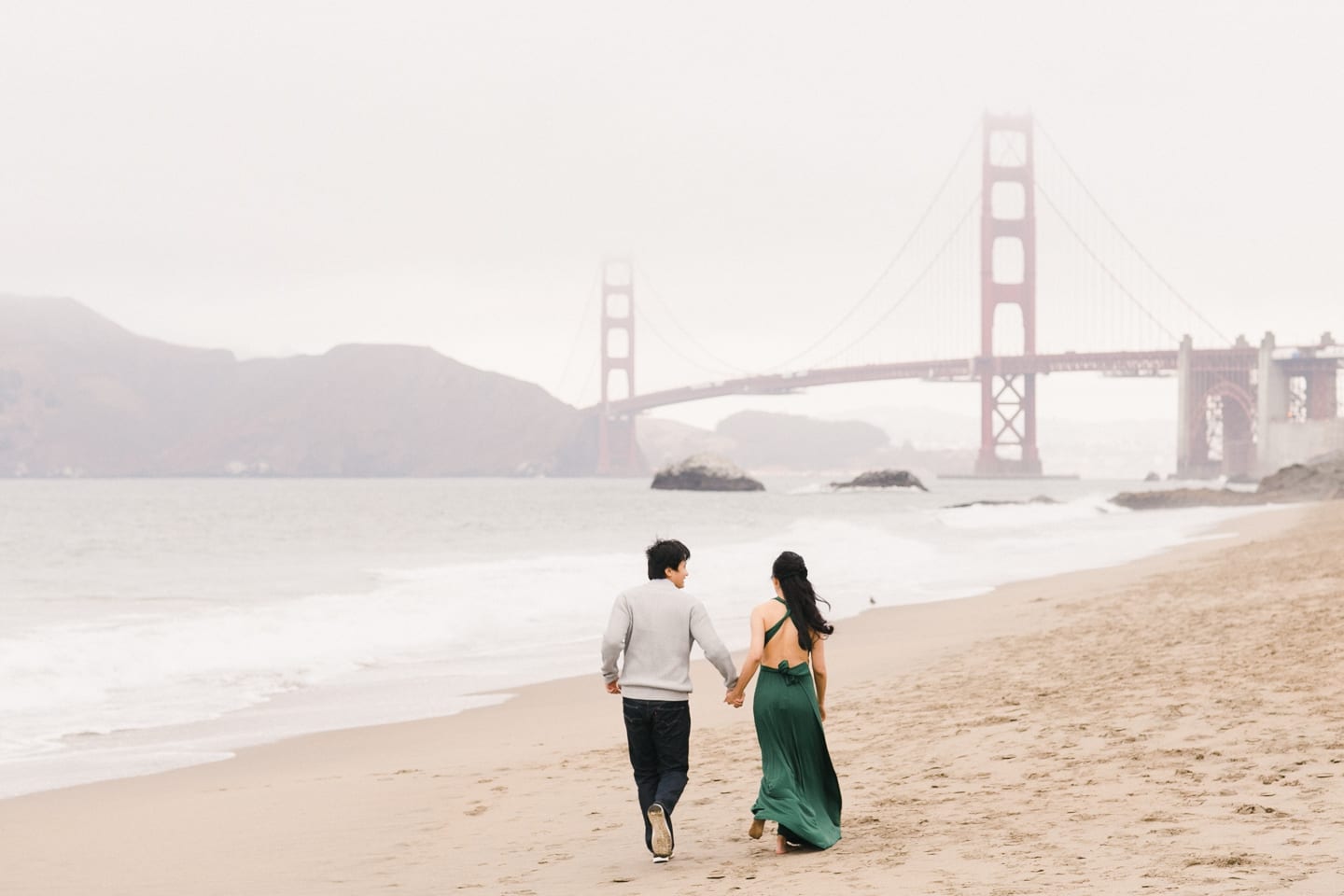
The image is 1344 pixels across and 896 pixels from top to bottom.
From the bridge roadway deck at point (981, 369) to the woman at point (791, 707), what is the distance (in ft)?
212

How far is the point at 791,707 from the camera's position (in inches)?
185

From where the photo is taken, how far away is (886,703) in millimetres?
7602

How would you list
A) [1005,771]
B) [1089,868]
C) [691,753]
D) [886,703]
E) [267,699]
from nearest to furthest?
1. [1089,868]
2. [1005,771]
3. [691,753]
4. [886,703]
5. [267,699]

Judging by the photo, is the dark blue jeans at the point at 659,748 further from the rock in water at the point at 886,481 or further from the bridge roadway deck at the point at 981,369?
the rock in water at the point at 886,481

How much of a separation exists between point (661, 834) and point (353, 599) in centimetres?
1253

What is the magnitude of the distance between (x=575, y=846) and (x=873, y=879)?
4.07ft

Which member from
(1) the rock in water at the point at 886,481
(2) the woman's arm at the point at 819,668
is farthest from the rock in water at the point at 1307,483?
(2) the woman's arm at the point at 819,668

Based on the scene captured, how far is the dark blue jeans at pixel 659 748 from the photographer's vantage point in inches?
187

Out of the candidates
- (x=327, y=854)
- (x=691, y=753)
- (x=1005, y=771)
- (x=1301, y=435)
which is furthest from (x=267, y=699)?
(x=1301, y=435)

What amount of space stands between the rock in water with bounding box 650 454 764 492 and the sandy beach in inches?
2731

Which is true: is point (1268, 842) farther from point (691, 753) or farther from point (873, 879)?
point (691, 753)

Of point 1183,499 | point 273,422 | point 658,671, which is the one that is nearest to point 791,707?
point 658,671

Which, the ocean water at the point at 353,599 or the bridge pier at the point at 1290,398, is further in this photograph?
the bridge pier at the point at 1290,398

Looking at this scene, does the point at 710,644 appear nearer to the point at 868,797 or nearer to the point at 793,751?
the point at 793,751
